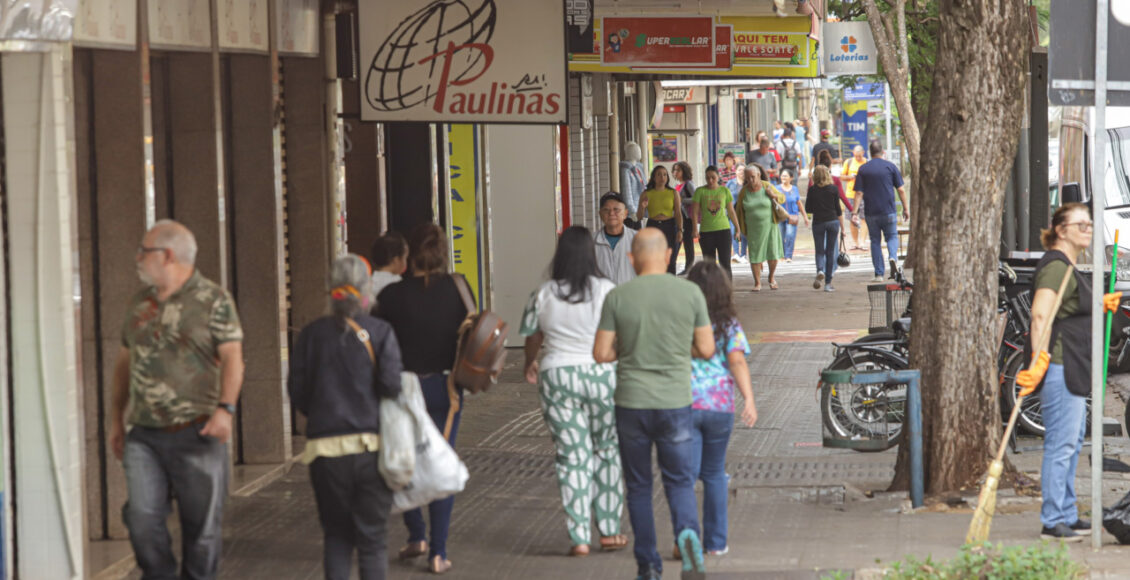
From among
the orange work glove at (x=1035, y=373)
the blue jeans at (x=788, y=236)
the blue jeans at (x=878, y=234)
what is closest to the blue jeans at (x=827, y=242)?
the blue jeans at (x=878, y=234)

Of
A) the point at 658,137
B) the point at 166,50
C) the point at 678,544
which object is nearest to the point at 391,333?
the point at 678,544

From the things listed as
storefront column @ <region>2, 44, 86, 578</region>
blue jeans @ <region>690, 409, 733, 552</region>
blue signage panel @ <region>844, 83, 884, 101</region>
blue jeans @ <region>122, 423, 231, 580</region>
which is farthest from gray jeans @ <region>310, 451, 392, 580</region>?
blue signage panel @ <region>844, 83, 884, 101</region>

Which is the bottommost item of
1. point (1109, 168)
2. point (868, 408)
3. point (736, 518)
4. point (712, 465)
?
point (736, 518)

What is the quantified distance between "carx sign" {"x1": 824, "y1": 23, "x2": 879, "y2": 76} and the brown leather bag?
1669cm

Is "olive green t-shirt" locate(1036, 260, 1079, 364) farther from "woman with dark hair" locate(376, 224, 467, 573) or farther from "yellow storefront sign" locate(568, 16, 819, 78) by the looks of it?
"yellow storefront sign" locate(568, 16, 819, 78)

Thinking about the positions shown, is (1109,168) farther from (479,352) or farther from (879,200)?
(479,352)

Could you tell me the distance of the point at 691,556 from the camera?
6902mm

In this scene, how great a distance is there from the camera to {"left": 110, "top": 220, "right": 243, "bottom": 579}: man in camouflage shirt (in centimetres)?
592

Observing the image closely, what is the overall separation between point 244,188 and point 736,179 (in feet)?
74.2

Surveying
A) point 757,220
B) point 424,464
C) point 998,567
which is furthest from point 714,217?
point 424,464

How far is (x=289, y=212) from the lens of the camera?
1091 cm

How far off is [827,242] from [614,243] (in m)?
9.62

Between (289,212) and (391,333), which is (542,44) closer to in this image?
(289,212)

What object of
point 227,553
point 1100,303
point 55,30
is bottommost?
point 227,553
